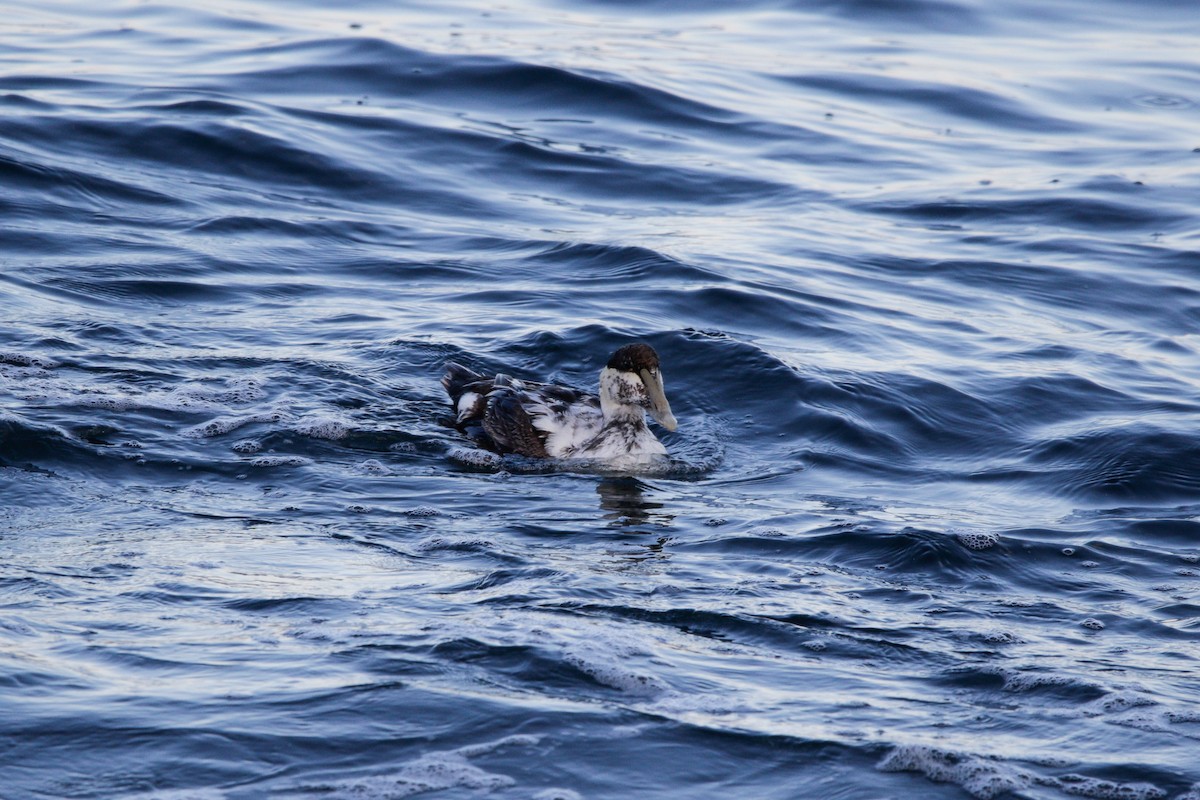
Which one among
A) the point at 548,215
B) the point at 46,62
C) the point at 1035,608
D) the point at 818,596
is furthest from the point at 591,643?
the point at 46,62

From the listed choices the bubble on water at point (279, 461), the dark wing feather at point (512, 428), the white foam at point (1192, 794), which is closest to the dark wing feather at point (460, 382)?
the dark wing feather at point (512, 428)

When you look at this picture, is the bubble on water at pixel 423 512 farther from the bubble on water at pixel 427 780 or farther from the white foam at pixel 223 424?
the bubble on water at pixel 427 780

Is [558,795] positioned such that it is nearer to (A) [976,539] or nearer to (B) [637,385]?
(A) [976,539]

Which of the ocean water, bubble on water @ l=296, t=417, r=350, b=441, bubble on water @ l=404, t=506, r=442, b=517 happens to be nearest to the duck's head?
the ocean water

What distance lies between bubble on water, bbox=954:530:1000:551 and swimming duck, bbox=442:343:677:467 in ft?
7.52

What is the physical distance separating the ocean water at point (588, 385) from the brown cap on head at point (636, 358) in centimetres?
66

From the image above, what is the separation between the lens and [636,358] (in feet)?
32.3

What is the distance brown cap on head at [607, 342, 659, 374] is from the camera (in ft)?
32.2

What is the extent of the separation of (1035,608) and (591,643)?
7.31ft

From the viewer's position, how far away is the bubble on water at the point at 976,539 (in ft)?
26.0

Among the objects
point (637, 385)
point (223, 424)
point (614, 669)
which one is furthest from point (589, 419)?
point (614, 669)

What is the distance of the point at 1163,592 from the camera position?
24.4ft

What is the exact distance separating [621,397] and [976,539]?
273 cm

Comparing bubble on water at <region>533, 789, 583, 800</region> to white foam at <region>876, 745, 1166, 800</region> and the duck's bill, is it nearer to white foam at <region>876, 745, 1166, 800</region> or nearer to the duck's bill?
white foam at <region>876, 745, 1166, 800</region>
